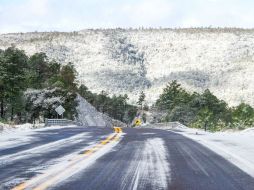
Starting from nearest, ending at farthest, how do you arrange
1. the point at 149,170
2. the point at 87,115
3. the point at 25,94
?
the point at 149,170
the point at 25,94
the point at 87,115

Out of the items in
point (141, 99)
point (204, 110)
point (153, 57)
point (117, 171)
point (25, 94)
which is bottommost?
point (117, 171)

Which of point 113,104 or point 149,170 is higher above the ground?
point 113,104

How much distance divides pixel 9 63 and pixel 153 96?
8291 cm

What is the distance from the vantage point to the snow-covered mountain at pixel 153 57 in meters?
147

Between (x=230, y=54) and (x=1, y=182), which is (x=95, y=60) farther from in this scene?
(x=1, y=182)

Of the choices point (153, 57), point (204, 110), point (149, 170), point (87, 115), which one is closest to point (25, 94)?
point (87, 115)

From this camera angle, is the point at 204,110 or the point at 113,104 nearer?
the point at 204,110

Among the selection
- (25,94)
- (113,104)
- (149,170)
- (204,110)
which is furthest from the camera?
(113,104)

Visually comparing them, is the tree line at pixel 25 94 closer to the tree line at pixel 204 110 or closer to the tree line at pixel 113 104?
the tree line at pixel 204 110

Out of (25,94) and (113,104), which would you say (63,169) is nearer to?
(25,94)

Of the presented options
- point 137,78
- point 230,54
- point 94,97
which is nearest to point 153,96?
point 137,78

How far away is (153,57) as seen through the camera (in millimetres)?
177250

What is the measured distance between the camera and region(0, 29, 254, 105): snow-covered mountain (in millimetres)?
147250

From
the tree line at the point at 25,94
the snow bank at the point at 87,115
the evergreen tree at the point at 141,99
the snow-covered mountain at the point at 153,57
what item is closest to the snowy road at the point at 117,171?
the tree line at the point at 25,94
